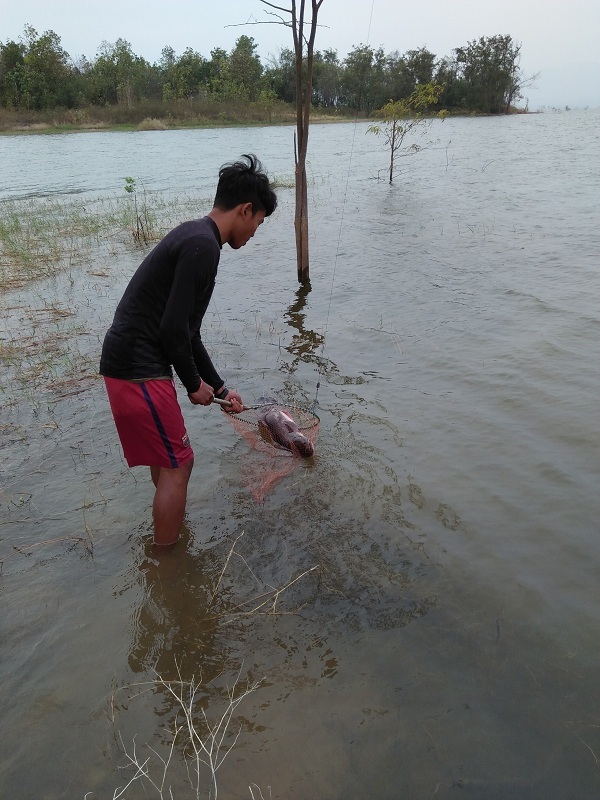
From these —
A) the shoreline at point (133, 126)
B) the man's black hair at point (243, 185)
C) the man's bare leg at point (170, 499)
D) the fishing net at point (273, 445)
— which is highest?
the man's black hair at point (243, 185)

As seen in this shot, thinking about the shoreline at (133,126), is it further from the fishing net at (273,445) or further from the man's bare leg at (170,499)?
the man's bare leg at (170,499)

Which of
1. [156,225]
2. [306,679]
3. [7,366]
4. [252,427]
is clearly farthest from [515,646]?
[156,225]

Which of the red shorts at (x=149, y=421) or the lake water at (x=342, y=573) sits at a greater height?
the red shorts at (x=149, y=421)

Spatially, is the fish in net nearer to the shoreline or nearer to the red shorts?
the red shorts

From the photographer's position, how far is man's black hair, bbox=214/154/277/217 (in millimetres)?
2758

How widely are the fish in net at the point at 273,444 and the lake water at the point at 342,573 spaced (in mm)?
76

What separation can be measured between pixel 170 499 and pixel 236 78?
242 feet

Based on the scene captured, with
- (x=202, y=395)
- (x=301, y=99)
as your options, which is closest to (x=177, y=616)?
(x=202, y=395)

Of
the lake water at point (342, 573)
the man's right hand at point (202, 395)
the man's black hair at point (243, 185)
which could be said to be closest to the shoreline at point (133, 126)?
the lake water at point (342, 573)

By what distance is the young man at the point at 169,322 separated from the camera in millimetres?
2618

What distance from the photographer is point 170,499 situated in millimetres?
3062

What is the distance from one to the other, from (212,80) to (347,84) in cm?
1943

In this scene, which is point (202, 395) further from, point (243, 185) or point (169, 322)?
point (243, 185)

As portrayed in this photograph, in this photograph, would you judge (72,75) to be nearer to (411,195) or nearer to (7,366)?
(411,195)
